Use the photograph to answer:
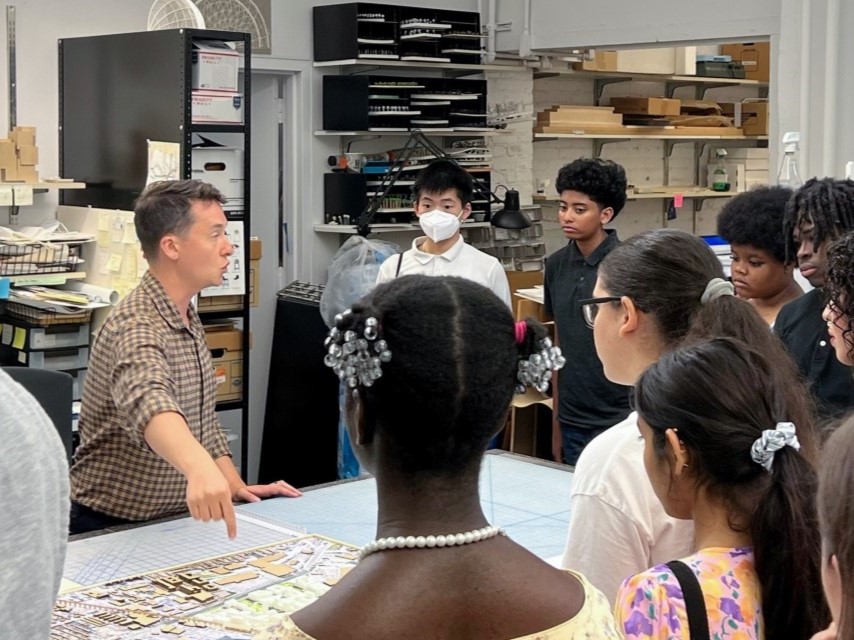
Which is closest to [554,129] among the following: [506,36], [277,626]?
[506,36]

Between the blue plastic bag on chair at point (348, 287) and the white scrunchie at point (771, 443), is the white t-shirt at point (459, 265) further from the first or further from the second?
the white scrunchie at point (771, 443)

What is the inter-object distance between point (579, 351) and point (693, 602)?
8.49 ft

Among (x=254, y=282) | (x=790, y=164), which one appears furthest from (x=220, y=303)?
(x=790, y=164)

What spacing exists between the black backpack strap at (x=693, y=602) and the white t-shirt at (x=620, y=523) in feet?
0.76

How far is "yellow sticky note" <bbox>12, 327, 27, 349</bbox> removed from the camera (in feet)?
14.8

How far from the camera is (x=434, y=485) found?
1229mm

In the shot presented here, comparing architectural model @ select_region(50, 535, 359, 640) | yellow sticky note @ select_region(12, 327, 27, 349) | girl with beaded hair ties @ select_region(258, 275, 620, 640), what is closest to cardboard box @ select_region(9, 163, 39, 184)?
yellow sticky note @ select_region(12, 327, 27, 349)

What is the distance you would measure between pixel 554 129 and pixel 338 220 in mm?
1536

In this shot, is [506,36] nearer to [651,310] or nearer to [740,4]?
[740,4]

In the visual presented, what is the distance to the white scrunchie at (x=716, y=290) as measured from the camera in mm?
1952

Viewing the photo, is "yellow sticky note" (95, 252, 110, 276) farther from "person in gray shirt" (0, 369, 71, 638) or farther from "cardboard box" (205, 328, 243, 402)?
"person in gray shirt" (0, 369, 71, 638)

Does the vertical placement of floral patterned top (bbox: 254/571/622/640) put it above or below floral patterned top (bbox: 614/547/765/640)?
A: above

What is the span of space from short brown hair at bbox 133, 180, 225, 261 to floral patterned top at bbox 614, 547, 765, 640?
183 cm

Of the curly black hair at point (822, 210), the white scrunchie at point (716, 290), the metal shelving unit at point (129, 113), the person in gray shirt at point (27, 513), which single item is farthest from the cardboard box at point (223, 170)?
the person in gray shirt at point (27, 513)
